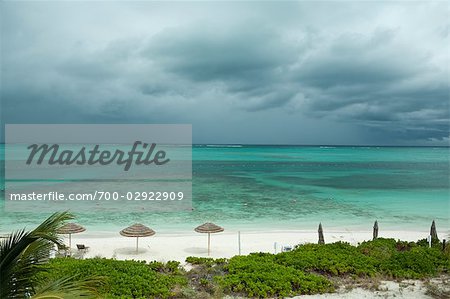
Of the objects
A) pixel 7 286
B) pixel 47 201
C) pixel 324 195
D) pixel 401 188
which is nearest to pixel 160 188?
pixel 47 201

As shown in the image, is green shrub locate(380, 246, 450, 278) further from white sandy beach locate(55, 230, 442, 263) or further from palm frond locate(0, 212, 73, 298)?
palm frond locate(0, 212, 73, 298)

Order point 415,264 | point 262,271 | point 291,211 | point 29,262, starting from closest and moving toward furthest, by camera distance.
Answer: point 29,262 < point 262,271 < point 415,264 < point 291,211

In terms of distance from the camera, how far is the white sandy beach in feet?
51.0

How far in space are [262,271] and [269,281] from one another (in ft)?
2.45

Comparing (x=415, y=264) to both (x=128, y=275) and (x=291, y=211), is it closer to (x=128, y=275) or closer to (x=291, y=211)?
(x=128, y=275)

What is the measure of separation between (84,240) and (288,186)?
29312 mm

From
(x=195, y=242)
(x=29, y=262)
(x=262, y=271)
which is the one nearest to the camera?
(x=29, y=262)

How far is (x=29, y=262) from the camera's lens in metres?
4.56

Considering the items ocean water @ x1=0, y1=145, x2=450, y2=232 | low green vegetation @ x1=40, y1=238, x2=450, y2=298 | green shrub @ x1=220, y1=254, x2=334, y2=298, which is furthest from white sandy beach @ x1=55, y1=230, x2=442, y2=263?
green shrub @ x1=220, y1=254, x2=334, y2=298

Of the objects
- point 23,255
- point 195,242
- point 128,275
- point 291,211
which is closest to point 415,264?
point 128,275

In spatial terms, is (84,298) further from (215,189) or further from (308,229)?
(215,189)

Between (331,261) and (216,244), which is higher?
(331,261)

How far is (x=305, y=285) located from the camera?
34.3ft

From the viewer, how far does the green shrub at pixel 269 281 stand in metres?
10.1
